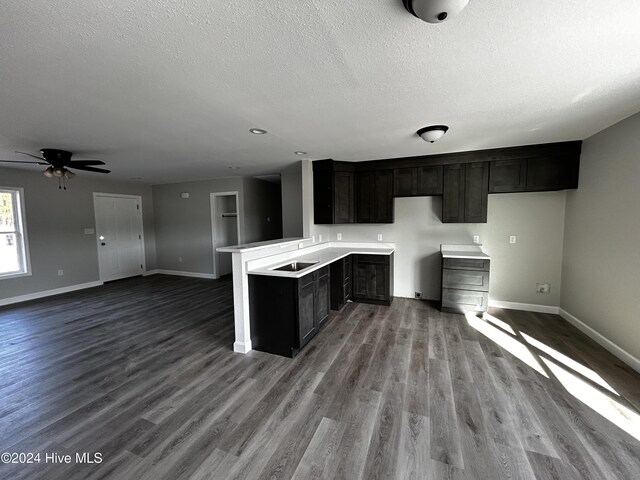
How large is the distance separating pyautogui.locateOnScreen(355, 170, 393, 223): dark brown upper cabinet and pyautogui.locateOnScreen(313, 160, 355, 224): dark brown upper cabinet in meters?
0.13

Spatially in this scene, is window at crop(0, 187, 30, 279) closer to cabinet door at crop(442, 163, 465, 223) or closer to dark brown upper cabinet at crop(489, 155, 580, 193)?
cabinet door at crop(442, 163, 465, 223)

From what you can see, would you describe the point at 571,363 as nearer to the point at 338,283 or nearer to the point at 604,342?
the point at 604,342

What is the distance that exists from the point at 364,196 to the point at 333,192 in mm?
575

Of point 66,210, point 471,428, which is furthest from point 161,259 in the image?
point 471,428

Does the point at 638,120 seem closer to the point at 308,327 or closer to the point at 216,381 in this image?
the point at 308,327

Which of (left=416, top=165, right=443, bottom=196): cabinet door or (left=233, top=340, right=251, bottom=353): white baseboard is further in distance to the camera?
(left=416, top=165, right=443, bottom=196): cabinet door

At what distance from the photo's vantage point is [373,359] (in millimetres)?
2764

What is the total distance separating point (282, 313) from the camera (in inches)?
112

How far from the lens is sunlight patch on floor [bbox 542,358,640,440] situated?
1.88 m

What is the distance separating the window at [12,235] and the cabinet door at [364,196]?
625 centimetres

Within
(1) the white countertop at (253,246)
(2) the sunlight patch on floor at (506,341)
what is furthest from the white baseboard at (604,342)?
(1) the white countertop at (253,246)

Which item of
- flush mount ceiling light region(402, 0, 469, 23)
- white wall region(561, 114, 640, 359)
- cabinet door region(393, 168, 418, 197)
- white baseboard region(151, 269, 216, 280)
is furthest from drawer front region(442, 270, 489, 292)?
white baseboard region(151, 269, 216, 280)

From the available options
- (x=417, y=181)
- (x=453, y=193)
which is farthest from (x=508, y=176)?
(x=417, y=181)

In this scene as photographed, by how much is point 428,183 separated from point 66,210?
23.7ft
